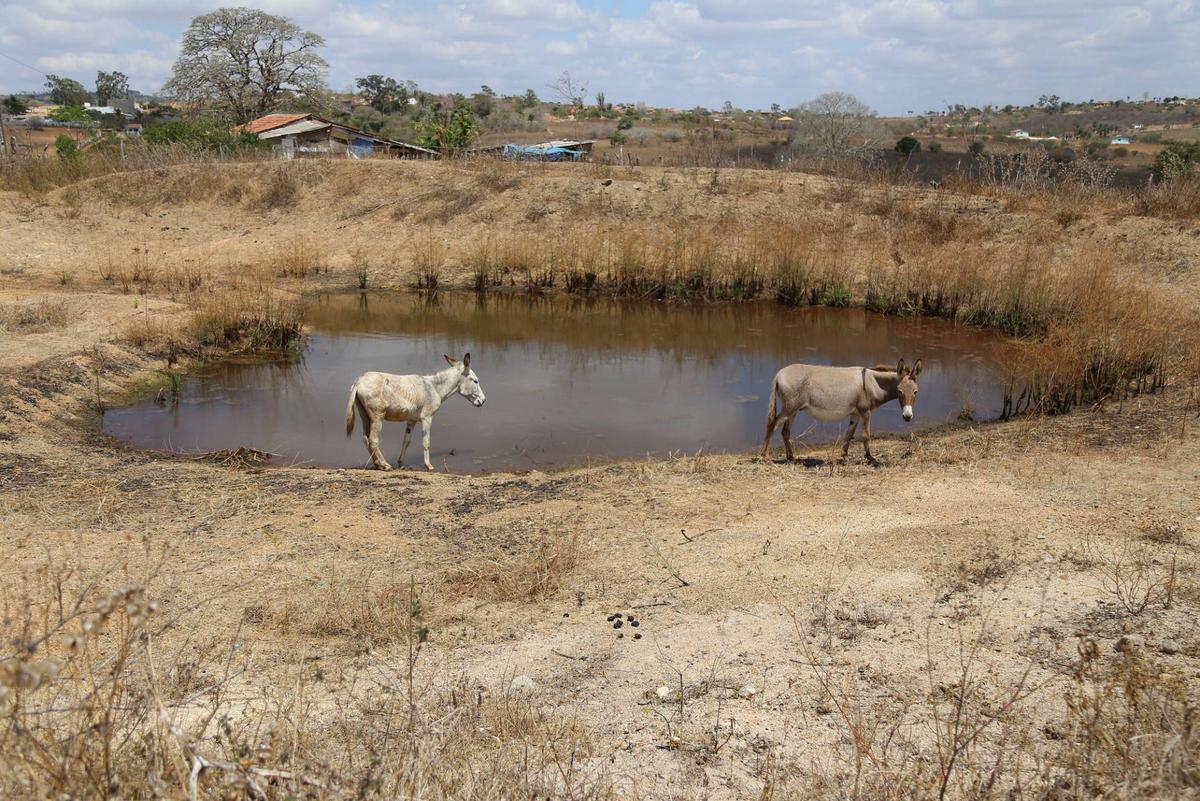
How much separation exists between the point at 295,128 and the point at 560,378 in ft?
143

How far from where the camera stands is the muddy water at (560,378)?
494 inches

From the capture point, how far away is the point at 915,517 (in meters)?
8.46

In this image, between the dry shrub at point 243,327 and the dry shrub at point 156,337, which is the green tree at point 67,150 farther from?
the dry shrub at point 156,337

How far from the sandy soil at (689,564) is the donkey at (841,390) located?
729 mm

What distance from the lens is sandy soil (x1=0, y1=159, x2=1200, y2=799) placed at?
5.25 m

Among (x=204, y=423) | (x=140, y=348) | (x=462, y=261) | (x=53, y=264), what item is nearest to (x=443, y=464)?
(x=204, y=423)

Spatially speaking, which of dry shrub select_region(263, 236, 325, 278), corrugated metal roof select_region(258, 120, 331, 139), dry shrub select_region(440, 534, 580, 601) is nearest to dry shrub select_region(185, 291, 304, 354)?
dry shrub select_region(263, 236, 325, 278)

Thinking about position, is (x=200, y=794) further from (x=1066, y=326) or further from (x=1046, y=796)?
(x=1066, y=326)

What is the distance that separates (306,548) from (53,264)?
854 inches

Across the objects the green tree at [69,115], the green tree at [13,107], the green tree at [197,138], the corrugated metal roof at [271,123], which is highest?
the green tree at [13,107]

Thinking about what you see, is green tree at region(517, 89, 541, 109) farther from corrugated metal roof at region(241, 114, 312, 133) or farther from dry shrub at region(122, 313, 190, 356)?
dry shrub at region(122, 313, 190, 356)

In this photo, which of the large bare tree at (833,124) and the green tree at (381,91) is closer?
the large bare tree at (833,124)

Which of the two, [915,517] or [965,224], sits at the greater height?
[965,224]

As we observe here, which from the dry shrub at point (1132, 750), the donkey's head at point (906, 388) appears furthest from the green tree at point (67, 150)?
the dry shrub at point (1132, 750)
